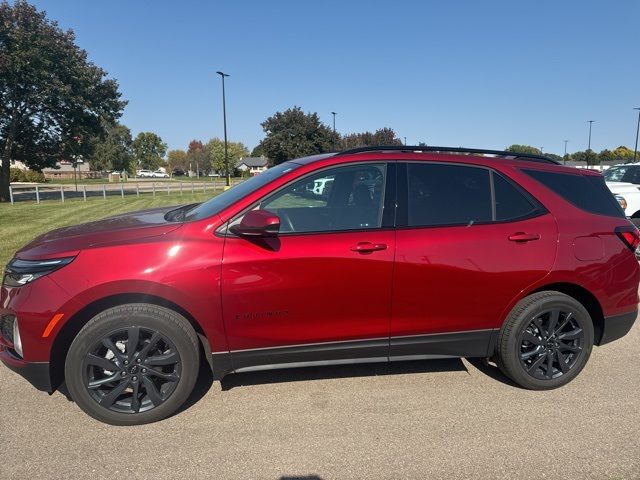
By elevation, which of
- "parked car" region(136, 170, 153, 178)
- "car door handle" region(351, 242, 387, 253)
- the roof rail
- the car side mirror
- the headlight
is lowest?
the headlight

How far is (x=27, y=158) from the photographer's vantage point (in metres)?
30.3

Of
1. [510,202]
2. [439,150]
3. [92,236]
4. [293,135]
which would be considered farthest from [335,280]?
[293,135]

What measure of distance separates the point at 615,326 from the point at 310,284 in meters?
2.56

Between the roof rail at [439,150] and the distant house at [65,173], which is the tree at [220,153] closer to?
the distant house at [65,173]

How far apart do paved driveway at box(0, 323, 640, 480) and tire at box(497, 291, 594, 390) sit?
0.14m

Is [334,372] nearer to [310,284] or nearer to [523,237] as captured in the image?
[310,284]

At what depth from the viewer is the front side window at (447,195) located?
11.0ft

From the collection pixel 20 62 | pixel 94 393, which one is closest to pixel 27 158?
pixel 20 62

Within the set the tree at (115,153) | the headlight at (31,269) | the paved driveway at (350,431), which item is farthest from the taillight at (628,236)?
the tree at (115,153)

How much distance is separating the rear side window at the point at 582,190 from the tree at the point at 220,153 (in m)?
84.3

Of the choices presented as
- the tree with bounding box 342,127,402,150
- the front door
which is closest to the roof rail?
the front door

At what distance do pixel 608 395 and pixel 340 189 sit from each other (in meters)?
2.59

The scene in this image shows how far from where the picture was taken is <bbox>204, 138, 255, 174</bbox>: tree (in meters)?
91.4

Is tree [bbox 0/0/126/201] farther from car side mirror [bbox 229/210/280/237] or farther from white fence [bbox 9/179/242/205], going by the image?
car side mirror [bbox 229/210/280/237]
